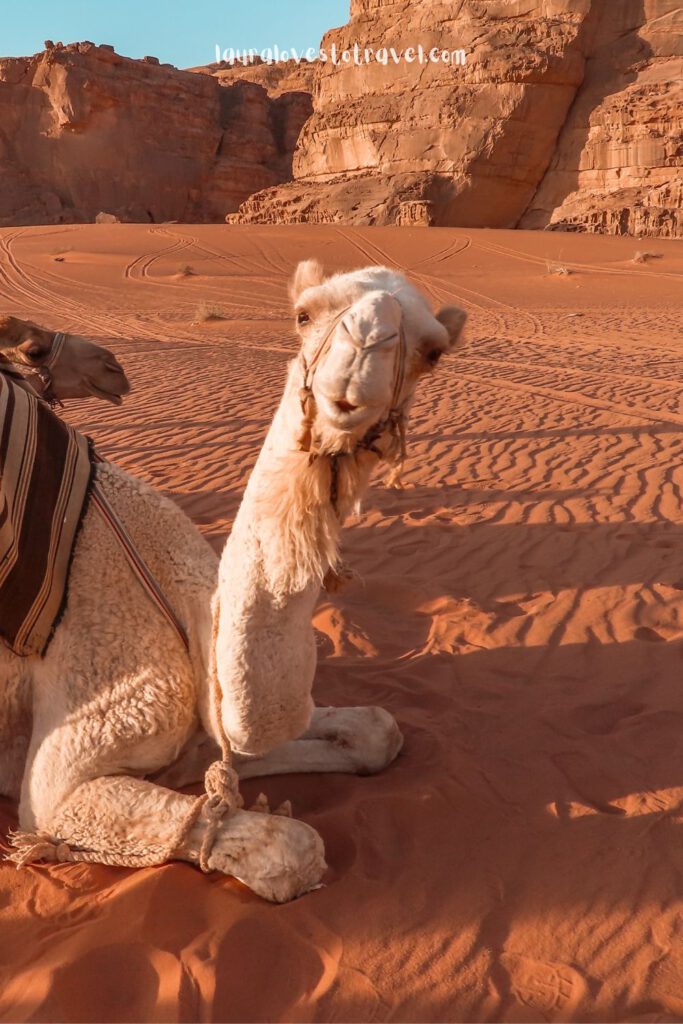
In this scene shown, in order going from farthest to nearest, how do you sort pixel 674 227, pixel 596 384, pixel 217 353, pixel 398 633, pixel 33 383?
pixel 674 227 < pixel 217 353 < pixel 596 384 < pixel 398 633 < pixel 33 383

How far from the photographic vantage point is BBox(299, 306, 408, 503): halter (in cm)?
157

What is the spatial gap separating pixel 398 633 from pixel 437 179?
1322 inches

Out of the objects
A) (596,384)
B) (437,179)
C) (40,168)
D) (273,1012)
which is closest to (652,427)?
(596,384)

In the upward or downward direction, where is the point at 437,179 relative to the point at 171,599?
upward

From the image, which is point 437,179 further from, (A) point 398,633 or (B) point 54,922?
(B) point 54,922

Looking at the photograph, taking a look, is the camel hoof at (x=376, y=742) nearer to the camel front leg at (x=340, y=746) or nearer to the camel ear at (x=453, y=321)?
the camel front leg at (x=340, y=746)

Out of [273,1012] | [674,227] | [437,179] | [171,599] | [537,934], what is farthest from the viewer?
[437,179]

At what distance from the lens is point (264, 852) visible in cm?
231

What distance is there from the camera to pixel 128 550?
264 centimetres

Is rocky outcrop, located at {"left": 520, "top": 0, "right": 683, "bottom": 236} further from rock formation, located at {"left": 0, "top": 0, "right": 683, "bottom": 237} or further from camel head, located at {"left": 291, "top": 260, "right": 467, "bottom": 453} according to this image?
camel head, located at {"left": 291, "top": 260, "right": 467, "bottom": 453}

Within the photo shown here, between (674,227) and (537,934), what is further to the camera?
(674,227)

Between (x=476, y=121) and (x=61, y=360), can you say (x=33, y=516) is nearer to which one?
(x=61, y=360)

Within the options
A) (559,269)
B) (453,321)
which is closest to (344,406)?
(453,321)

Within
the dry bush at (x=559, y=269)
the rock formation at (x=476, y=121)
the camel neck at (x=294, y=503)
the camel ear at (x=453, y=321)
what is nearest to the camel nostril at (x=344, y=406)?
the camel neck at (x=294, y=503)
